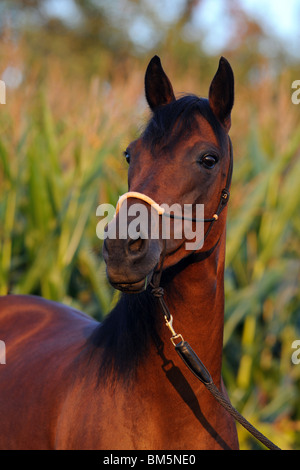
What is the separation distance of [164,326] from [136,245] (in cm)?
43

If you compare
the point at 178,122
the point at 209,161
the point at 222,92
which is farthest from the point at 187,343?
the point at 222,92

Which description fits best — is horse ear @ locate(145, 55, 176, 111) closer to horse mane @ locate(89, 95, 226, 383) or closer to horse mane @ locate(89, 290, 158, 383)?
horse mane @ locate(89, 95, 226, 383)

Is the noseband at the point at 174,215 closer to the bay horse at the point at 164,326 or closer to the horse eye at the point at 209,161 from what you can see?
the bay horse at the point at 164,326

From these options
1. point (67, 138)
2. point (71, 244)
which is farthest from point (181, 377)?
point (67, 138)

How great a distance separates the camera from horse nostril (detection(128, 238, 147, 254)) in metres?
1.60

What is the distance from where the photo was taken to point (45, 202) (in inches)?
169

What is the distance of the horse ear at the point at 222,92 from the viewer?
194cm

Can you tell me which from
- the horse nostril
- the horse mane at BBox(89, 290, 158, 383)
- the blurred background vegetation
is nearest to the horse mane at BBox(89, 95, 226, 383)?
the horse mane at BBox(89, 290, 158, 383)

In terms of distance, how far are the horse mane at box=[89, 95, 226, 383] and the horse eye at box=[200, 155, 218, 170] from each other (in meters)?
0.08

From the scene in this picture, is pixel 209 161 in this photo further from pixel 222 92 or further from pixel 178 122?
pixel 222 92

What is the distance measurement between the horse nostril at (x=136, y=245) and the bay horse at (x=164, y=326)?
57 millimetres
